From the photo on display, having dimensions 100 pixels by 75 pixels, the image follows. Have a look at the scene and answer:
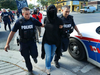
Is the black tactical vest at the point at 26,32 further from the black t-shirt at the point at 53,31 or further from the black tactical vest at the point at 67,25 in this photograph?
the black tactical vest at the point at 67,25

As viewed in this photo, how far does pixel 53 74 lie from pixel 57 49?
0.67m

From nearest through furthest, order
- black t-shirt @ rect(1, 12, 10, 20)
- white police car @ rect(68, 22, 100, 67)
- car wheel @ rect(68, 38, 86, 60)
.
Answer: white police car @ rect(68, 22, 100, 67) → car wheel @ rect(68, 38, 86, 60) → black t-shirt @ rect(1, 12, 10, 20)

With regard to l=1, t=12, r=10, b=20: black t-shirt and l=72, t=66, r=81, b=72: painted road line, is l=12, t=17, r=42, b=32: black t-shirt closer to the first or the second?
l=72, t=66, r=81, b=72: painted road line

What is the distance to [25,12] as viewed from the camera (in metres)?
2.09

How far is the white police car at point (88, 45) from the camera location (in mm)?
2439

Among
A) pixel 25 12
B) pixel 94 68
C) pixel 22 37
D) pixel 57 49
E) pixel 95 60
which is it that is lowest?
pixel 94 68

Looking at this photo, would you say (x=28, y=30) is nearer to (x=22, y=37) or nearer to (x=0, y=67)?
(x=22, y=37)

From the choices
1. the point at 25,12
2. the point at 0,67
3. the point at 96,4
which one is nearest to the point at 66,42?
the point at 25,12

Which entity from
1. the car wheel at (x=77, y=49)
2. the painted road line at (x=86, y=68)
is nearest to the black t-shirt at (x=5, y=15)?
the car wheel at (x=77, y=49)

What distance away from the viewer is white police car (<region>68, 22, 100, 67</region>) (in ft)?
8.00

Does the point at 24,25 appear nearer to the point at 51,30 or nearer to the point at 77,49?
the point at 51,30

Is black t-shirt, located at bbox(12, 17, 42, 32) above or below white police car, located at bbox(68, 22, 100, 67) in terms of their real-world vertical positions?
above

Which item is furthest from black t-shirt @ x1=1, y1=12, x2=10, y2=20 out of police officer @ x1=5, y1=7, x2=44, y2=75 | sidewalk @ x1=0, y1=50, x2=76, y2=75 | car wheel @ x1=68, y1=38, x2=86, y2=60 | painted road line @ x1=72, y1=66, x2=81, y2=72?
painted road line @ x1=72, y1=66, x2=81, y2=72

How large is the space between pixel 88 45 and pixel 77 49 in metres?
0.47
